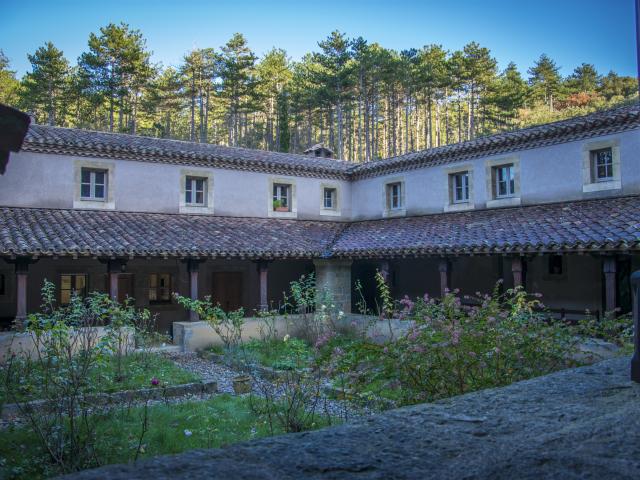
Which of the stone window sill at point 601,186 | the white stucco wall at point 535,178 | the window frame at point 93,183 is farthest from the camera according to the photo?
the window frame at point 93,183

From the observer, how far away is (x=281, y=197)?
1995cm

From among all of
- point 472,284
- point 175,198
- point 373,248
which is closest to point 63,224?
point 175,198

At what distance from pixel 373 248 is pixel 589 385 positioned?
528 inches

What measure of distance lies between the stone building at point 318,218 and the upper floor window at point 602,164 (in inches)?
1.5

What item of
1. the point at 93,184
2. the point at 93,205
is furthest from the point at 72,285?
the point at 93,184

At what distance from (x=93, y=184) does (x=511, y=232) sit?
12303mm

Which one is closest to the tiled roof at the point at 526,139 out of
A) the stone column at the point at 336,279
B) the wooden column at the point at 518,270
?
the stone column at the point at 336,279

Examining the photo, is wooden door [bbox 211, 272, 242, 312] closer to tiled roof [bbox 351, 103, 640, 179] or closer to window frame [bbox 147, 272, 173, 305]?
window frame [bbox 147, 272, 173, 305]

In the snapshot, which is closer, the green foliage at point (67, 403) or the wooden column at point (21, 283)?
the green foliage at point (67, 403)

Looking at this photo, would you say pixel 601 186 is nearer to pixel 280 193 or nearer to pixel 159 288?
pixel 280 193

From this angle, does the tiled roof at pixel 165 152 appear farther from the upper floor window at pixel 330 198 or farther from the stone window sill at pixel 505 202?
the stone window sill at pixel 505 202

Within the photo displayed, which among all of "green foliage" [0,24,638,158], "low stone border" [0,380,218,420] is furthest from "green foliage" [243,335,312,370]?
"green foliage" [0,24,638,158]

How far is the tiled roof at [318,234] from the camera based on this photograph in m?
12.4

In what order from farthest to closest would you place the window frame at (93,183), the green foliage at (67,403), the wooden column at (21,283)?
the window frame at (93,183)
the wooden column at (21,283)
the green foliage at (67,403)
